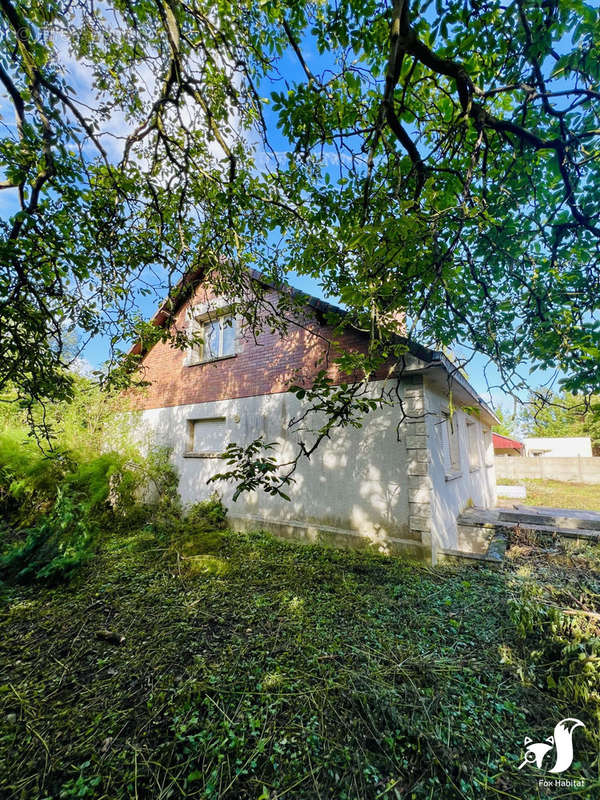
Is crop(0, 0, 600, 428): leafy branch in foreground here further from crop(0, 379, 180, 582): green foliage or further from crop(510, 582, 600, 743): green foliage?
crop(0, 379, 180, 582): green foliage

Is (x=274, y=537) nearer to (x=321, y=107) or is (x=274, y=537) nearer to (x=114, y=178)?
(x=114, y=178)

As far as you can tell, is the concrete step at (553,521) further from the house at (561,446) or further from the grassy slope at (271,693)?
the house at (561,446)

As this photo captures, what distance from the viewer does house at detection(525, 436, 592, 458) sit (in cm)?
2294

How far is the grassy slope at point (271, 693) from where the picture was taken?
169cm

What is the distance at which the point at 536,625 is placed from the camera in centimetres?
265

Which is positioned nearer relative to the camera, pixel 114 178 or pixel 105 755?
pixel 105 755

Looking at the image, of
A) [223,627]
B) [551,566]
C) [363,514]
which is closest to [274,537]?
[363,514]

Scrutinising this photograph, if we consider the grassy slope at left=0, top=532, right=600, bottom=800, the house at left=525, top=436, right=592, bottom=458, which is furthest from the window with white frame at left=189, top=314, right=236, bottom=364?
the house at left=525, top=436, right=592, bottom=458

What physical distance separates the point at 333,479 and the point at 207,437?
3776 mm

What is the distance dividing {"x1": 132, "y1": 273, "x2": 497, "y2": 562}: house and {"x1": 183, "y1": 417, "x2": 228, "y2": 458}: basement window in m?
0.04

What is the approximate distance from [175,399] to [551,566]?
344 inches

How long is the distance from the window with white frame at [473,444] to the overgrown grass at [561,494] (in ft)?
15.4

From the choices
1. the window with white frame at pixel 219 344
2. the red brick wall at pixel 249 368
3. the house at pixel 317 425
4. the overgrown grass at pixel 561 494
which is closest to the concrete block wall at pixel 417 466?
the house at pixel 317 425

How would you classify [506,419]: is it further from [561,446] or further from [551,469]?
[561,446]
